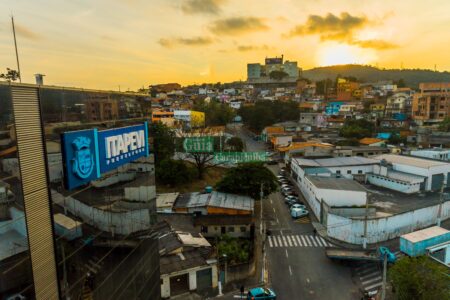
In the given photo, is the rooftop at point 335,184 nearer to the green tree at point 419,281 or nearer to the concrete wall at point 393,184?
the concrete wall at point 393,184

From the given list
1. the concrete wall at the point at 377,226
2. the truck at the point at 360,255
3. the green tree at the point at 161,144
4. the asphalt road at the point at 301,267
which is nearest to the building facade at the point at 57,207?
the asphalt road at the point at 301,267

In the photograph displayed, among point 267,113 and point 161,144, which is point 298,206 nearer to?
point 161,144

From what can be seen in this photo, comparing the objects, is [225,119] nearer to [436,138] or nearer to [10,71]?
[436,138]

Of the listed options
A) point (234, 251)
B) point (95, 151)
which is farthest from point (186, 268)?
point (95, 151)

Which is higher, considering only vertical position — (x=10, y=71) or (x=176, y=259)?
(x=10, y=71)

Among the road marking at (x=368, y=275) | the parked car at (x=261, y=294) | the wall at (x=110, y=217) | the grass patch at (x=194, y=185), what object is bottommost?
the road marking at (x=368, y=275)

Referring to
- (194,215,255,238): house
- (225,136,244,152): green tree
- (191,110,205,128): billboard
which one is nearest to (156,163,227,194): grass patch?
(225,136,244,152): green tree

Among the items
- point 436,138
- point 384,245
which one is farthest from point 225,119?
point 384,245

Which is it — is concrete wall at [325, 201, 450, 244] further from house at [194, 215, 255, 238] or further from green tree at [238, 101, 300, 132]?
green tree at [238, 101, 300, 132]
